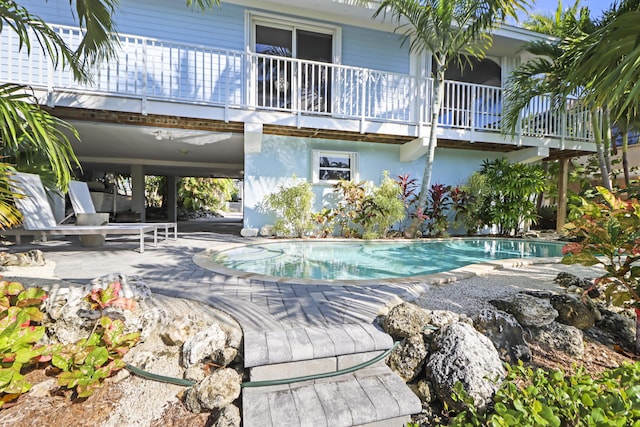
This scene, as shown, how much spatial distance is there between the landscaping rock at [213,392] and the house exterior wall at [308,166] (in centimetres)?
564

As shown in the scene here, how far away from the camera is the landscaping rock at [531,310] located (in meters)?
2.18

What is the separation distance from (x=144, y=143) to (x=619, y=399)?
9.12 m

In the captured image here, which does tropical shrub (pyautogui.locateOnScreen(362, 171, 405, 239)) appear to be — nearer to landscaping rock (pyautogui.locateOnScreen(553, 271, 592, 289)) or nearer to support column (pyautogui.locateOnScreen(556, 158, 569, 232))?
landscaping rock (pyautogui.locateOnScreen(553, 271, 592, 289))

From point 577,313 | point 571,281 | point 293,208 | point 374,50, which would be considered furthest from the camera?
point 374,50

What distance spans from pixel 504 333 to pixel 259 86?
699 cm

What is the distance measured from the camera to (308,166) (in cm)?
748

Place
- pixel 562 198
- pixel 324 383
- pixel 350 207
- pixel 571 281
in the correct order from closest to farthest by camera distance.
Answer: pixel 324 383 < pixel 571 281 < pixel 350 207 < pixel 562 198

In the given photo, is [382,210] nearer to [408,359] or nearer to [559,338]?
[559,338]

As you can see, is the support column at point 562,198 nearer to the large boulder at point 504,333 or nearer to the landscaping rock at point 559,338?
the landscaping rock at point 559,338

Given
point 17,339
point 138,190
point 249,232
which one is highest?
point 138,190

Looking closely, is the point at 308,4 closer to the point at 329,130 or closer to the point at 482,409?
the point at 329,130

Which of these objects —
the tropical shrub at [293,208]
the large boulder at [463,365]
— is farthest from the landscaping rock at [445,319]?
the tropical shrub at [293,208]

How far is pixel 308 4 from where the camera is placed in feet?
22.2

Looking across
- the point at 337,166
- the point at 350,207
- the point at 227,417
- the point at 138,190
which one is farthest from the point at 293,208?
the point at 138,190
